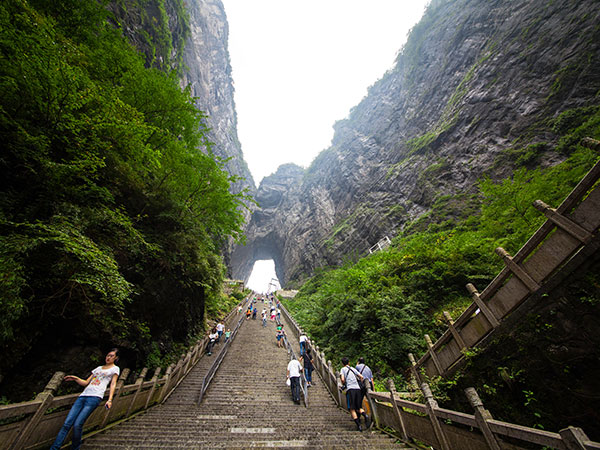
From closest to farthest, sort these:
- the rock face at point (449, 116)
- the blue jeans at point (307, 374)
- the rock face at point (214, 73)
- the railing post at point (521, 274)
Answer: the railing post at point (521, 274) → the blue jeans at point (307, 374) → the rock face at point (449, 116) → the rock face at point (214, 73)

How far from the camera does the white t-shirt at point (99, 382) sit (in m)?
2.98

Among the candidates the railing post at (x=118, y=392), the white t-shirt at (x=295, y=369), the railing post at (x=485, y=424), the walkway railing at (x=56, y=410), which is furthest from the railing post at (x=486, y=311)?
the railing post at (x=118, y=392)

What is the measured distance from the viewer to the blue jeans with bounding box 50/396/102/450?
9.12 ft

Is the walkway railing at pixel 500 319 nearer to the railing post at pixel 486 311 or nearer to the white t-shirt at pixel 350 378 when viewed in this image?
the railing post at pixel 486 311

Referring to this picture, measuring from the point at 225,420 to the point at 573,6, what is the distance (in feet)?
105

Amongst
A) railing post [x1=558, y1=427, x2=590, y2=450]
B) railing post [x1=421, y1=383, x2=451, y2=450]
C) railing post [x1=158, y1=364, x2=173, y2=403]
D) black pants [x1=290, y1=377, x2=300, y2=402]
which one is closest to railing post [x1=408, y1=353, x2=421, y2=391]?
railing post [x1=421, y1=383, x2=451, y2=450]

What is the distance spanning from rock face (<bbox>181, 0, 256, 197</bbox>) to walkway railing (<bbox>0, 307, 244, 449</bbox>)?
29032mm

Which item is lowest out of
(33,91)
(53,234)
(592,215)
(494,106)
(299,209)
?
(592,215)

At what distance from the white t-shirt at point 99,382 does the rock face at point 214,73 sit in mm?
30127

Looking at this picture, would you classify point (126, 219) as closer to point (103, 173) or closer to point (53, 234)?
point (53, 234)

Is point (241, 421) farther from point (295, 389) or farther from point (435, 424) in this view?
point (435, 424)

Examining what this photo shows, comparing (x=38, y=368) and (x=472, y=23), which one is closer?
(x=38, y=368)

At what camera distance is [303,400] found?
6.14m

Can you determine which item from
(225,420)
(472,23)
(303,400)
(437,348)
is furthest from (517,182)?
(472,23)
